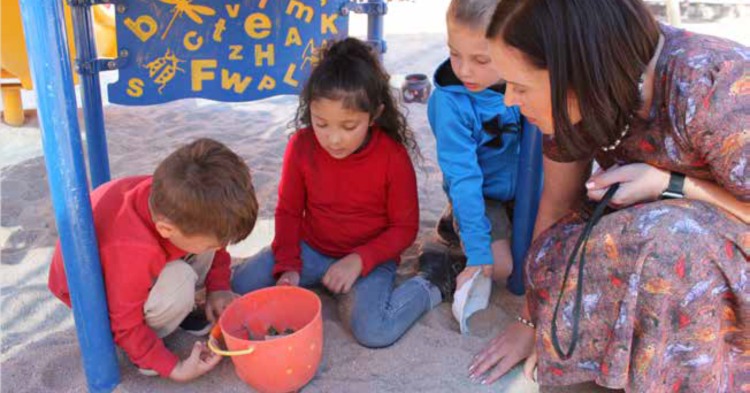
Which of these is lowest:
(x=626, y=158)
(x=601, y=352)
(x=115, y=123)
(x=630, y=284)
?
(x=115, y=123)

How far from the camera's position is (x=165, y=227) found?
1.38 m

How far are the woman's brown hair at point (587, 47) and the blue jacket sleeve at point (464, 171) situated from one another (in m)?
0.53

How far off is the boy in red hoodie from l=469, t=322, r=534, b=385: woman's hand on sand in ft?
1.98

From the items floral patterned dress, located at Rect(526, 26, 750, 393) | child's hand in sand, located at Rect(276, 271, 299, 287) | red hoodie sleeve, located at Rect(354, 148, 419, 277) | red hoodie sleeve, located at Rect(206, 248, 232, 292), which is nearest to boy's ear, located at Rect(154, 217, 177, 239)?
red hoodie sleeve, located at Rect(206, 248, 232, 292)

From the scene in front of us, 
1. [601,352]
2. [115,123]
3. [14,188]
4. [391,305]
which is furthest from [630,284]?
[115,123]

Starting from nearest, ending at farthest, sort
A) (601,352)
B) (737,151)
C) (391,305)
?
(737,151) < (601,352) < (391,305)

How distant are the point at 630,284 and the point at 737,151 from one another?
0.30 meters

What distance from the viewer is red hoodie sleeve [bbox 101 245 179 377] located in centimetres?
140

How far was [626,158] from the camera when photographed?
138 cm

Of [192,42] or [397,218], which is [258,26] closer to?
[192,42]

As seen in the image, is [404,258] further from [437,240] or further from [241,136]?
[241,136]

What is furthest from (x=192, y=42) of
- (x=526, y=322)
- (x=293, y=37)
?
(x=526, y=322)

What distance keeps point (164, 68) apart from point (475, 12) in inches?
38.5

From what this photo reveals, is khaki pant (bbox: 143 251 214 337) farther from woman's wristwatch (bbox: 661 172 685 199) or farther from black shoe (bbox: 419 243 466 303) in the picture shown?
woman's wristwatch (bbox: 661 172 685 199)
